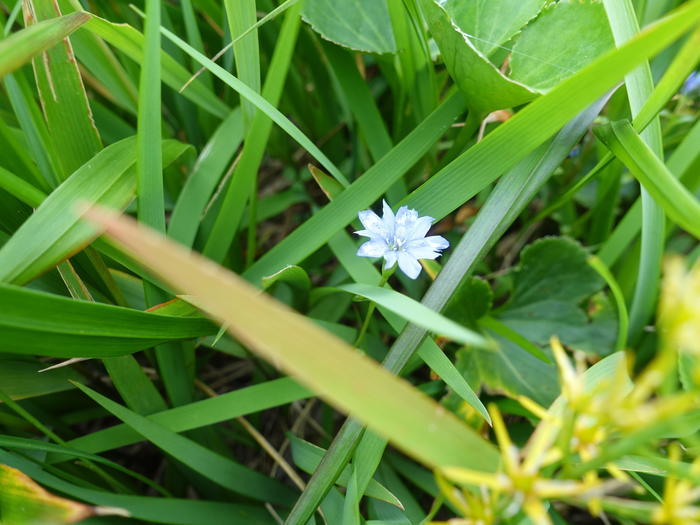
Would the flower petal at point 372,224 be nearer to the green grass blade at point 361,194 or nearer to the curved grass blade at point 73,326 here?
the green grass blade at point 361,194

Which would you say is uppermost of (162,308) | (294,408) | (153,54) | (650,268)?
(650,268)

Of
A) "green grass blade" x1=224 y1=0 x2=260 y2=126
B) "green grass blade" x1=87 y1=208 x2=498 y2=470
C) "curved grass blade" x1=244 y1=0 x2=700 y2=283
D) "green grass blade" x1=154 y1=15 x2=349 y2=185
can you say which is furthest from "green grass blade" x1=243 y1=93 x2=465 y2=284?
"green grass blade" x1=87 y1=208 x2=498 y2=470

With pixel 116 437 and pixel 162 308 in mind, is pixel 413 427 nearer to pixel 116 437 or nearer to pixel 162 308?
pixel 162 308

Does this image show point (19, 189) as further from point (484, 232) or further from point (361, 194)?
point (484, 232)

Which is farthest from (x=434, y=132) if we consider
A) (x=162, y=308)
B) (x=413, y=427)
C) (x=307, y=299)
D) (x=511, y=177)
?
(x=413, y=427)

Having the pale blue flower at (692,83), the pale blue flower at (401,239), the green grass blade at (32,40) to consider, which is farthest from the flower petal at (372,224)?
the pale blue flower at (692,83)

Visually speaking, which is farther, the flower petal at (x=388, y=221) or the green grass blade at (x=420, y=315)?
the flower petal at (x=388, y=221)

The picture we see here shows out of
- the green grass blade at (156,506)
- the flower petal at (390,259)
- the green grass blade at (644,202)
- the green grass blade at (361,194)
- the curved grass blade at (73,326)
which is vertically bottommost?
the green grass blade at (156,506)

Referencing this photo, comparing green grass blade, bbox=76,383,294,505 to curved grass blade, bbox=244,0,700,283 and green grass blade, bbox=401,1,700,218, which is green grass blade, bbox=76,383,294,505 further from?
green grass blade, bbox=401,1,700,218
